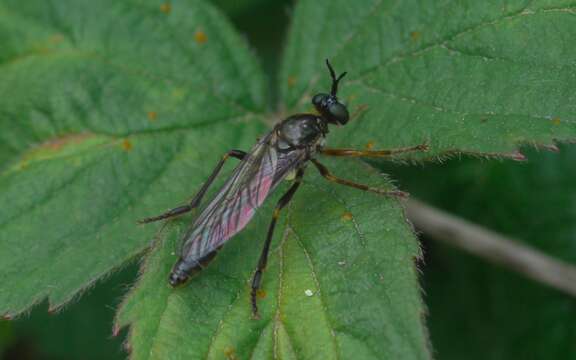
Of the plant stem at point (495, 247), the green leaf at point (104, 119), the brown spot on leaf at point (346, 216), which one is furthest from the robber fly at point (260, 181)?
the plant stem at point (495, 247)

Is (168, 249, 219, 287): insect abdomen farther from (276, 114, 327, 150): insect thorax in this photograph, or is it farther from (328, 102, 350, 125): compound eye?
(328, 102, 350, 125): compound eye

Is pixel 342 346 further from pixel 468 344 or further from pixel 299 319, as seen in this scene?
pixel 468 344

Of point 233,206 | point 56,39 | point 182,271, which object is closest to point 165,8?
point 56,39

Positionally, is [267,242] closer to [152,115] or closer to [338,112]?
[338,112]

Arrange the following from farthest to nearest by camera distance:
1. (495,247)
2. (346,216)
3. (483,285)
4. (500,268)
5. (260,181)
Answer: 1. (483,285)
2. (500,268)
3. (495,247)
4. (260,181)
5. (346,216)

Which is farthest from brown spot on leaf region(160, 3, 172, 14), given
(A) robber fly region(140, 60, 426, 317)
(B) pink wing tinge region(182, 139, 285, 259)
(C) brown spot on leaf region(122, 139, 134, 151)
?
(B) pink wing tinge region(182, 139, 285, 259)
